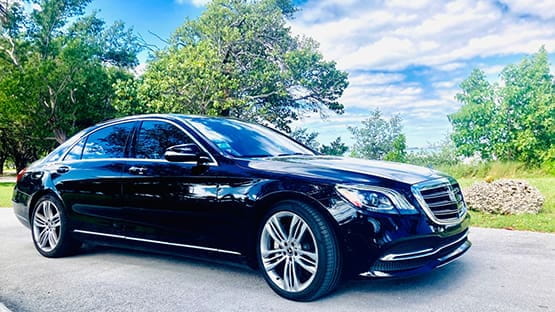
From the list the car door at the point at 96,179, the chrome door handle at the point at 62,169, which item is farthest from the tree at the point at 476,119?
the chrome door handle at the point at 62,169

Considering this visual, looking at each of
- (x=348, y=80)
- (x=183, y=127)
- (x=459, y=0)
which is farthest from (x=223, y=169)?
(x=348, y=80)

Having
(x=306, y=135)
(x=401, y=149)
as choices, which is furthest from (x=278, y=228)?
(x=306, y=135)

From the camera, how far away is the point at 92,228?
427 cm

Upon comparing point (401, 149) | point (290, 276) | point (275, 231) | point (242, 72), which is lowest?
point (290, 276)

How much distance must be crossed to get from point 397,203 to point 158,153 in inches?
85.9

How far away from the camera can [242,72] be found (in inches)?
854

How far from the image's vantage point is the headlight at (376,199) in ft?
9.26

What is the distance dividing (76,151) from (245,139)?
6.68 feet

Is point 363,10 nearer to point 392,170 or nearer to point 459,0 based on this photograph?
point 459,0

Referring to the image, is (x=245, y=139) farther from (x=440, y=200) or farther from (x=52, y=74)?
(x=52, y=74)

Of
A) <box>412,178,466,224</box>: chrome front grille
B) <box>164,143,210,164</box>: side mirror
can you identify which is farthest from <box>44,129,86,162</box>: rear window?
<box>412,178,466,224</box>: chrome front grille

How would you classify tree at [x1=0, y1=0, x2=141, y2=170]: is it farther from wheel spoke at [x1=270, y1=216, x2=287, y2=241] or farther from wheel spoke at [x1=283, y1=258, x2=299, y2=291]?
wheel spoke at [x1=283, y1=258, x2=299, y2=291]

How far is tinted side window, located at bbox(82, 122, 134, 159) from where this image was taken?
4250mm

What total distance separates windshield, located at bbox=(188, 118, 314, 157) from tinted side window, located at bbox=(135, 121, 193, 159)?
0.58ft
